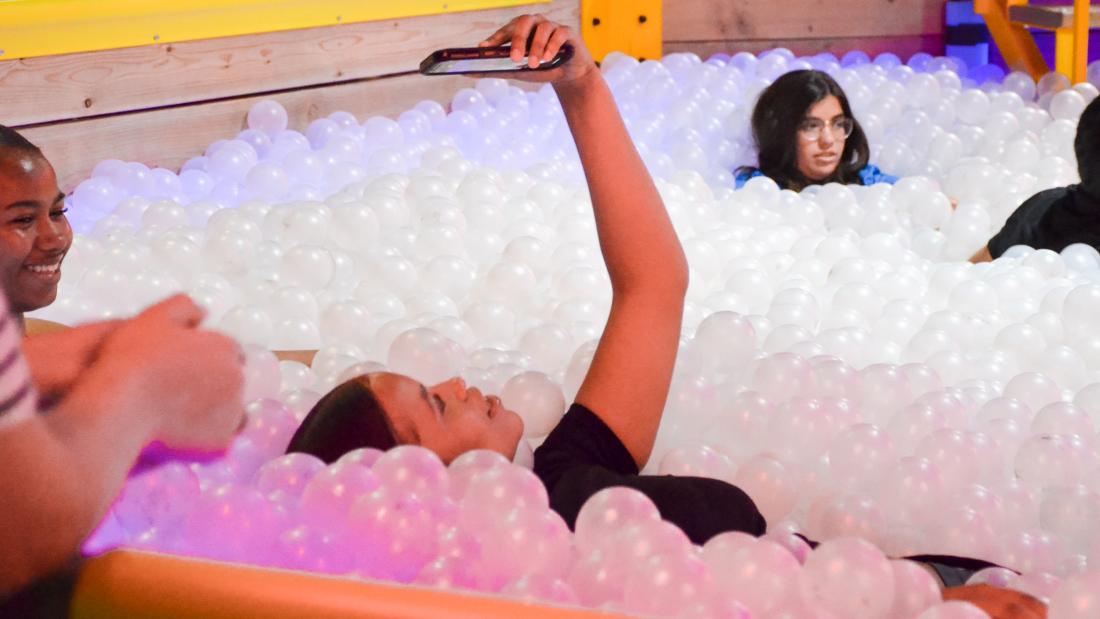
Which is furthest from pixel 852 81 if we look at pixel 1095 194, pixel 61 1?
pixel 61 1

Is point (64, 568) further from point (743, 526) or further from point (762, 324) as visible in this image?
point (762, 324)

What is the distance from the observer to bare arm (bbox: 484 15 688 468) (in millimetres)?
1399

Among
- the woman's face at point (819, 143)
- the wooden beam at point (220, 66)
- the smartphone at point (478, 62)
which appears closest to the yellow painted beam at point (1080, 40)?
the woman's face at point (819, 143)

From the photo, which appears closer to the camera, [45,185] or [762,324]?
[45,185]

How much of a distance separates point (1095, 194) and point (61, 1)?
186 cm

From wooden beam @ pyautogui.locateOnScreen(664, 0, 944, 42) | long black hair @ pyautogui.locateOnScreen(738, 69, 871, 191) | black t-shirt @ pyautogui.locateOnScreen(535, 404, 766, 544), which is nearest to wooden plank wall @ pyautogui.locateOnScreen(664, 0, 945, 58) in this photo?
wooden beam @ pyautogui.locateOnScreen(664, 0, 944, 42)

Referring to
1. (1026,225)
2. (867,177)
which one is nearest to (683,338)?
(1026,225)

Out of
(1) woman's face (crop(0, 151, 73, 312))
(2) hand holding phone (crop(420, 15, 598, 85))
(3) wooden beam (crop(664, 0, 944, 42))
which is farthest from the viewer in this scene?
(3) wooden beam (crop(664, 0, 944, 42))

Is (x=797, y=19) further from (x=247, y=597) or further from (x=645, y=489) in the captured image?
(x=247, y=597)

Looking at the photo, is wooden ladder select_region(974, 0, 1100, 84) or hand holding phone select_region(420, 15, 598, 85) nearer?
hand holding phone select_region(420, 15, 598, 85)

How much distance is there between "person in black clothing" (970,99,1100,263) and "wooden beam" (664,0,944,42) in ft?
5.18

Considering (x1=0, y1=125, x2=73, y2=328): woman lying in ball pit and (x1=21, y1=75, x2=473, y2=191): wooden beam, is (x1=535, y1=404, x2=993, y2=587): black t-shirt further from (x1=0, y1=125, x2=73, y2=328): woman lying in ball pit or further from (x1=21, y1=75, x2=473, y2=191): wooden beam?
(x1=21, y1=75, x2=473, y2=191): wooden beam

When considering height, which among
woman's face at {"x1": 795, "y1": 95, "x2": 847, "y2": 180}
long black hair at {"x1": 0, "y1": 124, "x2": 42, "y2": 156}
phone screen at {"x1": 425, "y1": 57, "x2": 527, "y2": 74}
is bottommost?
long black hair at {"x1": 0, "y1": 124, "x2": 42, "y2": 156}

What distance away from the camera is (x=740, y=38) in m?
3.86
